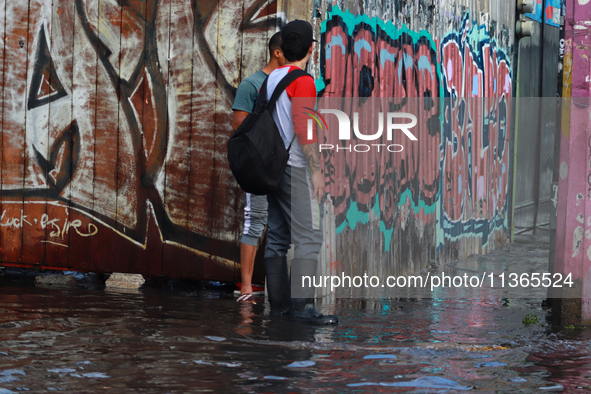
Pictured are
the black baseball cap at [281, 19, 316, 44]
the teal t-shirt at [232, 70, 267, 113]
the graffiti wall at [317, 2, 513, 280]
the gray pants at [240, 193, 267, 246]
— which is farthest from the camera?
the graffiti wall at [317, 2, 513, 280]

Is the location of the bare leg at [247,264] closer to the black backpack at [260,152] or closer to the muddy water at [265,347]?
the muddy water at [265,347]

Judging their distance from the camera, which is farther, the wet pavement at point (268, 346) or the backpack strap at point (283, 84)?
the backpack strap at point (283, 84)

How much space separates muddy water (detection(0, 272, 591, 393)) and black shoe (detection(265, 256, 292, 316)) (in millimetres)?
141

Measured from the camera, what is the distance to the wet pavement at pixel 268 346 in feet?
12.5

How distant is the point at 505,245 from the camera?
34.6 feet

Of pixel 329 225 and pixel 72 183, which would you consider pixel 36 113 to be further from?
pixel 329 225

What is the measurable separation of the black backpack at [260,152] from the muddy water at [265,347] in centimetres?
84

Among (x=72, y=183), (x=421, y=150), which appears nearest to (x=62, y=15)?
(x=72, y=183)

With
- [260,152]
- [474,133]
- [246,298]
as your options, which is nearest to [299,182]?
[260,152]

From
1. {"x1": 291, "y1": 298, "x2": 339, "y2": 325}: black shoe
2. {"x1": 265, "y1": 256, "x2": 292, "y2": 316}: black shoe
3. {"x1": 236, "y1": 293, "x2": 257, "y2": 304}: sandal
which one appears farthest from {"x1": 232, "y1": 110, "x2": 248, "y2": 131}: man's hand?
{"x1": 291, "y1": 298, "x2": 339, "y2": 325}: black shoe

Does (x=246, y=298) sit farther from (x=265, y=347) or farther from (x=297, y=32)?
(x=297, y=32)

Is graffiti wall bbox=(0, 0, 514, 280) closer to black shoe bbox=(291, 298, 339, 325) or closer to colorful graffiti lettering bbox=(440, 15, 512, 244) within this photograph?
black shoe bbox=(291, 298, 339, 325)

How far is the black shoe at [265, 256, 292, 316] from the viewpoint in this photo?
17.8ft

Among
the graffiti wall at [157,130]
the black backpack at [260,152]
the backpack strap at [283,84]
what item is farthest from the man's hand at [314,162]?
the graffiti wall at [157,130]
